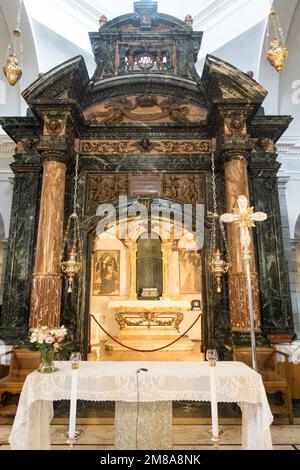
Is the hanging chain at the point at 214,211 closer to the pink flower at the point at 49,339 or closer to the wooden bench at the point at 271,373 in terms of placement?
the wooden bench at the point at 271,373

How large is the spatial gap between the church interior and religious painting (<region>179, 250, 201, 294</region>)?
4243 millimetres

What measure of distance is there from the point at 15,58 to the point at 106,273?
27.5 ft

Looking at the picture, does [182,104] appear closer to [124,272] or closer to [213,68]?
[213,68]

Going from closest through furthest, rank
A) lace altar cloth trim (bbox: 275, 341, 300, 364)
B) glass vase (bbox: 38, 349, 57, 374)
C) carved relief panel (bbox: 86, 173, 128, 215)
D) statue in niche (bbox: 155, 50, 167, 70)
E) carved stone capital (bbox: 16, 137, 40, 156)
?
glass vase (bbox: 38, 349, 57, 374)
lace altar cloth trim (bbox: 275, 341, 300, 364)
carved relief panel (bbox: 86, 173, 128, 215)
carved stone capital (bbox: 16, 137, 40, 156)
statue in niche (bbox: 155, 50, 167, 70)

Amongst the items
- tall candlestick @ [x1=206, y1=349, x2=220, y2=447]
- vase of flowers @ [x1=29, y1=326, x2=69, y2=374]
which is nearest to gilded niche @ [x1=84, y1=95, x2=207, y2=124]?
vase of flowers @ [x1=29, y1=326, x2=69, y2=374]

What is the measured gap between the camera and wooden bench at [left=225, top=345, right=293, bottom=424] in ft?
16.7

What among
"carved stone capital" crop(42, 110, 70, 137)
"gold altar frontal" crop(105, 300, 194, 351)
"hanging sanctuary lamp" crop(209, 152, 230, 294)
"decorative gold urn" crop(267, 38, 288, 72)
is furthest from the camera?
"gold altar frontal" crop(105, 300, 194, 351)

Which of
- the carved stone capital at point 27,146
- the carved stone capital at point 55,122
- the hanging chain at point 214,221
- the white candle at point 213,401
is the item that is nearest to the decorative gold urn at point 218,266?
the hanging chain at point 214,221

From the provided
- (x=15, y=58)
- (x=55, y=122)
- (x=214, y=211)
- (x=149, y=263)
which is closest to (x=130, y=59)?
(x=55, y=122)

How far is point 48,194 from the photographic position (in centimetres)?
611

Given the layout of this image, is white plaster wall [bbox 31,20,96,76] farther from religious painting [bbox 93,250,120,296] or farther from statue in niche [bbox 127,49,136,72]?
religious painting [bbox 93,250,120,296]

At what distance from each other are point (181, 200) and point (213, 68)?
8.13ft

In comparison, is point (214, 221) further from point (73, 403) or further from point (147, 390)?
point (73, 403)

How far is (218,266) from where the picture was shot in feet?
18.6
